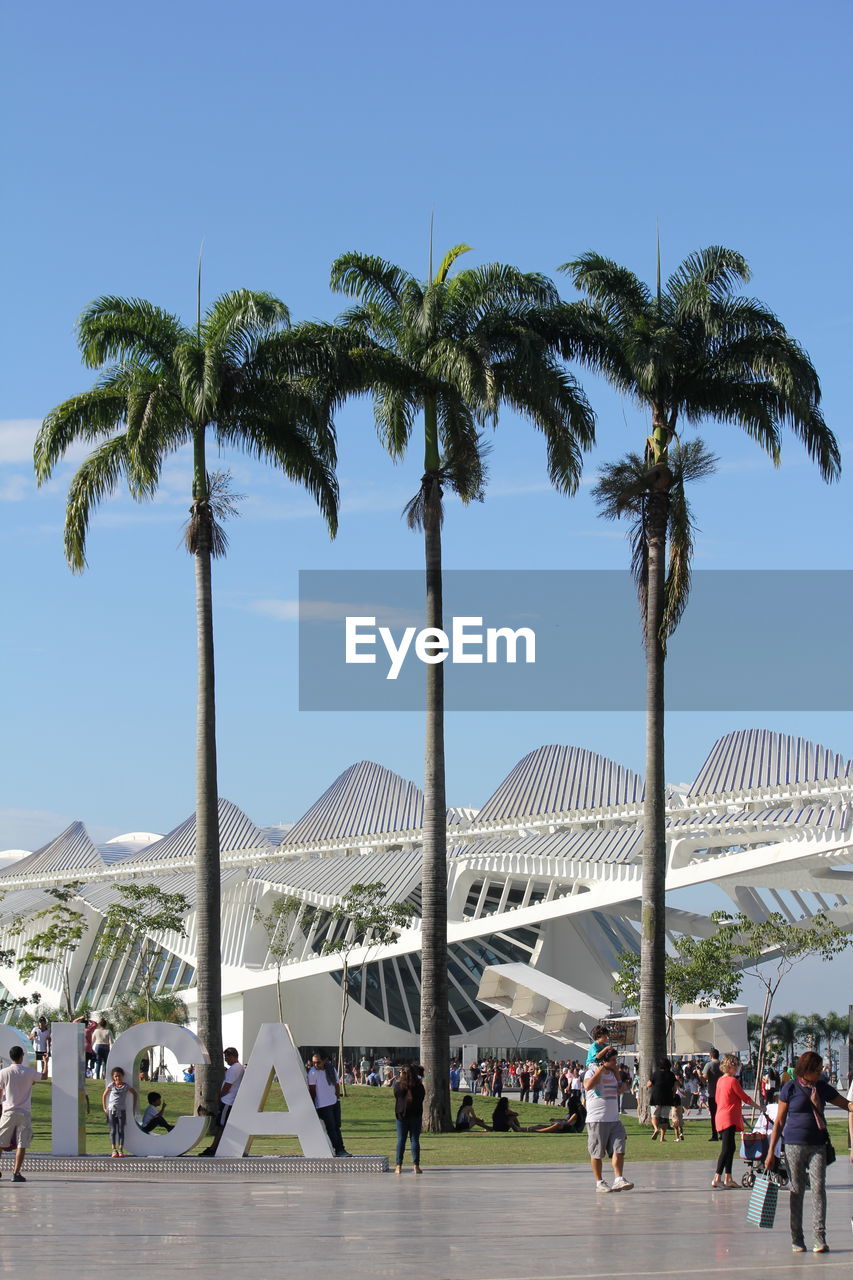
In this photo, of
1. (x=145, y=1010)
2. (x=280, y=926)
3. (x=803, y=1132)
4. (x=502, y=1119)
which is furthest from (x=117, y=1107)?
(x=280, y=926)

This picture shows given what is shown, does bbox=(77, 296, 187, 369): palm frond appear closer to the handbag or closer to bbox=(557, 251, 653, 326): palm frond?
bbox=(557, 251, 653, 326): palm frond

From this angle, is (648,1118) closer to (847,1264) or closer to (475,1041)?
(847,1264)

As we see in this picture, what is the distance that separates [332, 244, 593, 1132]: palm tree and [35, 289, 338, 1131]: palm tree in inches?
52.0

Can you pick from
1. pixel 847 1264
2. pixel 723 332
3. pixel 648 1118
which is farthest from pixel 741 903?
pixel 847 1264

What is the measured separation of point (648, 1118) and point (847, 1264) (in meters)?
18.9

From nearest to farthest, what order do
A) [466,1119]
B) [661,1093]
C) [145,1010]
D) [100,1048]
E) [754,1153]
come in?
[754,1153], [661,1093], [466,1119], [100,1048], [145,1010]

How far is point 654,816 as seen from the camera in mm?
27531

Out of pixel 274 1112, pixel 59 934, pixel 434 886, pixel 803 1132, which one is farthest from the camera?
pixel 59 934

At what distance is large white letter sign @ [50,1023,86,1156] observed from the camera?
20.0 meters

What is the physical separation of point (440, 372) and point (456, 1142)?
40.5 ft

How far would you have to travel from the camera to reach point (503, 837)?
6053cm

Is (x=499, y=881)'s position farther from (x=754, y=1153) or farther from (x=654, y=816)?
(x=754, y=1153)

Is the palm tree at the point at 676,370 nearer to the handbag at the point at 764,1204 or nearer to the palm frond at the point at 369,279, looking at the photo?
the palm frond at the point at 369,279

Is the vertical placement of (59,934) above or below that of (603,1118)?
below
